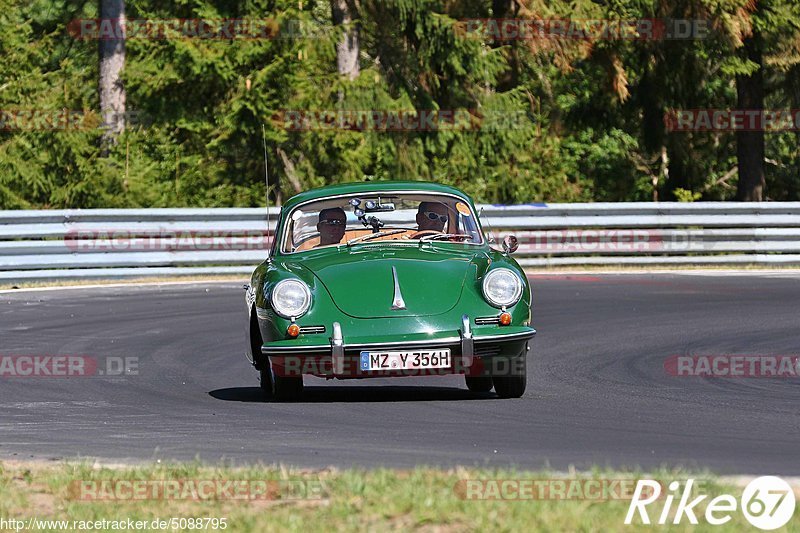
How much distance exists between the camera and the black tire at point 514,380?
920 cm

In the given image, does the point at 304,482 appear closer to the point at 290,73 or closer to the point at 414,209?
the point at 414,209

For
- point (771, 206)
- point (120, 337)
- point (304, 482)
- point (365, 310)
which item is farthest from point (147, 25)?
point (304, 482)

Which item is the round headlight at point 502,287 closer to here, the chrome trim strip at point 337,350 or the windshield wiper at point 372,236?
the chrome trim strip at point 337,350

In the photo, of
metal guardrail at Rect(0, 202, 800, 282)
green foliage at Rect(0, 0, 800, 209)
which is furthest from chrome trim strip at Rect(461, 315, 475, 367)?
green foliage at Rect(0, 0, 800, 209)

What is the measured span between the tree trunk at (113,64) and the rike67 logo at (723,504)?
22592mm

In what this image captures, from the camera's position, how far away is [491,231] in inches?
835

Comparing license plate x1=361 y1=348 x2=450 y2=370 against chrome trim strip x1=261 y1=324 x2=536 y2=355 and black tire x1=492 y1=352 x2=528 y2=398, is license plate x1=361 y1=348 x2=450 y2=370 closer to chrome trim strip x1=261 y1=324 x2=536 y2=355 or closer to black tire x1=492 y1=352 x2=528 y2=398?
chrome trim strip x1=261 y1=324 x2=536 y2=355

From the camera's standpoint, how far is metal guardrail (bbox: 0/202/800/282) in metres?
19.6

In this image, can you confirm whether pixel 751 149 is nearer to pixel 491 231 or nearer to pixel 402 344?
pixel 491 231

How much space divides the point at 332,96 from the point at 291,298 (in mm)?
18325

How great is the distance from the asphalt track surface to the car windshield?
1015 mm

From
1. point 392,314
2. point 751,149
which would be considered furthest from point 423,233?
point 751,149

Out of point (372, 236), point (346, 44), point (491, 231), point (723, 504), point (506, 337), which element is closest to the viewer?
point (723, 504)

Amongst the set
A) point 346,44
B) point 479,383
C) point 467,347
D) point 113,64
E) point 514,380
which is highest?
point 346,44
